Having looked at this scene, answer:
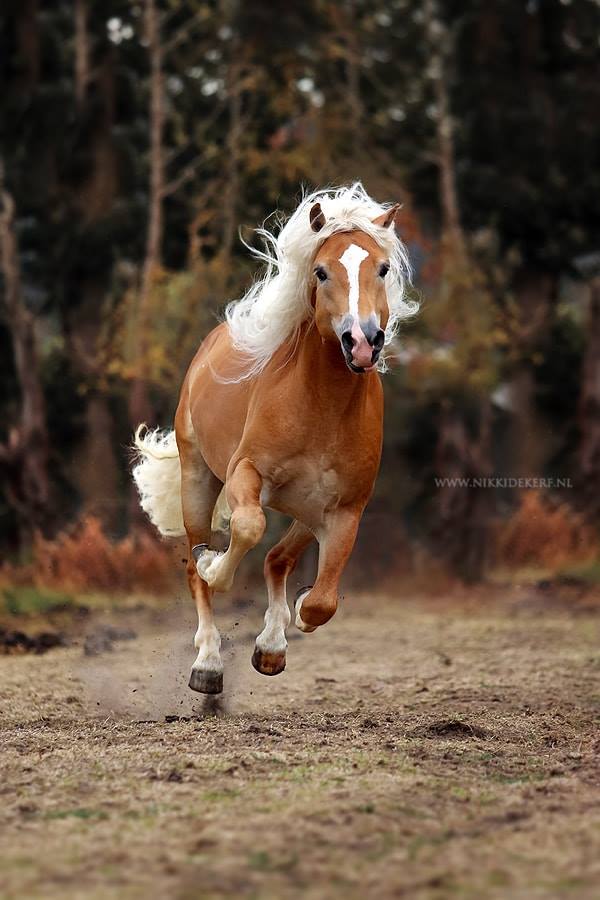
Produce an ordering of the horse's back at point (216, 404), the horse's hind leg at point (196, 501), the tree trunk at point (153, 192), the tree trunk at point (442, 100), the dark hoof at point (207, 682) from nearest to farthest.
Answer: the horse's back at point (216, 404) < the dark hoof at point (207, 682) < the horse's hind leg at point (196, 501) < the tree trunk at point (153, 192) < the tree trunk at point (442, 100)

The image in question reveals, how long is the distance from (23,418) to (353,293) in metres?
8.03

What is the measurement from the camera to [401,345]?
1246cm

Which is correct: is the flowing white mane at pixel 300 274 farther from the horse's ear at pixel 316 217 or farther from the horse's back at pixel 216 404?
the horse's back at pixel 216 404

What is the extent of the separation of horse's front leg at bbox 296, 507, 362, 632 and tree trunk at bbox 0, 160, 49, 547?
285 inches

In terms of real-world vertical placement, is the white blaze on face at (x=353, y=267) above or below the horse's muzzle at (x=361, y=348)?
above

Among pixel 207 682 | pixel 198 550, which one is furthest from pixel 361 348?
pixel 207 682

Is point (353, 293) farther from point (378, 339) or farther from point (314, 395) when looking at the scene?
point (314, 395)

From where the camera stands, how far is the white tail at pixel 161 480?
683 centimetres

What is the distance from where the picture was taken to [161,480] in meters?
6.86

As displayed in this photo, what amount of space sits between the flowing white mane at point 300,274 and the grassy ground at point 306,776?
1.63m

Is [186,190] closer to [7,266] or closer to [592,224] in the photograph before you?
[7,266]

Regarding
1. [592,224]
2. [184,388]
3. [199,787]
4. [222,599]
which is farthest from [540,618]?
[199,787]

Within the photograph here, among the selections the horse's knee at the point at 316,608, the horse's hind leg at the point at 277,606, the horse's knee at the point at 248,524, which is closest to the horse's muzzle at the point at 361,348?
the horse's knee at the point at 248,524

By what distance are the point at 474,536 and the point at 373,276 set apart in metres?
7.86
